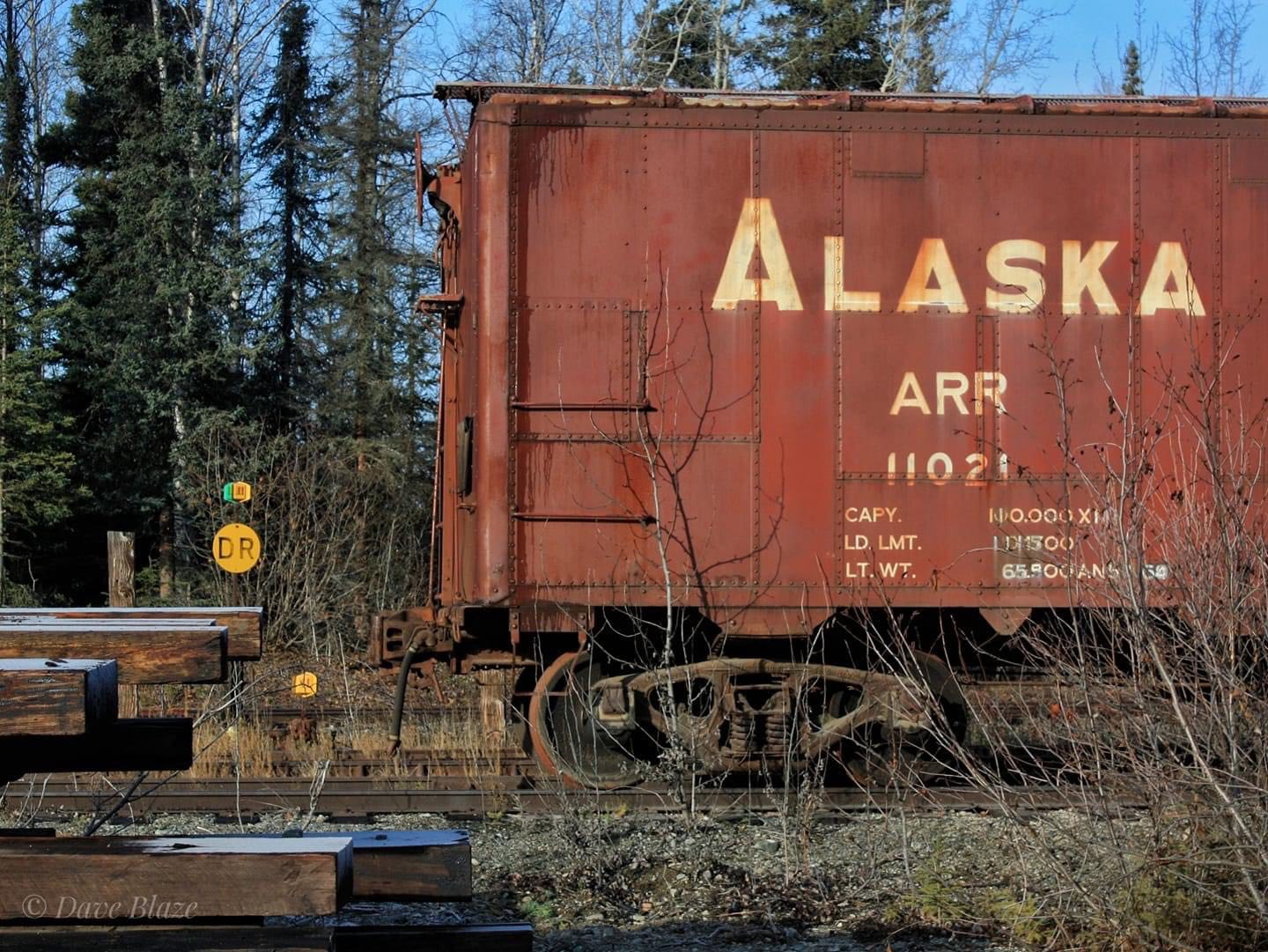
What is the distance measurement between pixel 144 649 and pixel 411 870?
3.59 ft

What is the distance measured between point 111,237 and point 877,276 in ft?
68.9

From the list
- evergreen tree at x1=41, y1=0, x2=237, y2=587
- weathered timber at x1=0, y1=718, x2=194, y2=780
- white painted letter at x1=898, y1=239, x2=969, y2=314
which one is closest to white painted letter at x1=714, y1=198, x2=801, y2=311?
white painted letter at x1=898, y1=239, x2=969, y2=314

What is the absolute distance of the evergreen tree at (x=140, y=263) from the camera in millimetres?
22906

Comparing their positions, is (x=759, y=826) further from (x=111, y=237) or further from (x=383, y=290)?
(x=111, y=237)

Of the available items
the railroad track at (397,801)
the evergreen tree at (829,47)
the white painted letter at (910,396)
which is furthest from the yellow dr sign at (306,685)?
A: the evergreen tree at (829,47)

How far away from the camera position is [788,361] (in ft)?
25.6

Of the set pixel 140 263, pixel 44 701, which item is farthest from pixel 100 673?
pixel 140 263

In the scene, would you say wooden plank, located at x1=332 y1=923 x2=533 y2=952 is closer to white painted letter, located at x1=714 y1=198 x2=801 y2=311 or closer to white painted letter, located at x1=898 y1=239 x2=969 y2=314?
white painted letter, located at x1=714 y1=198 x2=801 y2=311

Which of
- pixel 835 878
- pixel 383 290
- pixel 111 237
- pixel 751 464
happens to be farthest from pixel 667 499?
pixel 111 237

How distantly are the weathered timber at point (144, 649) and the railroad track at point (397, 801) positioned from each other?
4.40m

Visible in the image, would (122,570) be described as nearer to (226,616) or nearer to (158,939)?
(226,616)

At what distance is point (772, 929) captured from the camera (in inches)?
208

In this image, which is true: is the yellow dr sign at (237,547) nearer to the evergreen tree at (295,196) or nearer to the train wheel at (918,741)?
the train wheel at (918,741)

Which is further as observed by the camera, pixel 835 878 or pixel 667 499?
pixel 667 499
